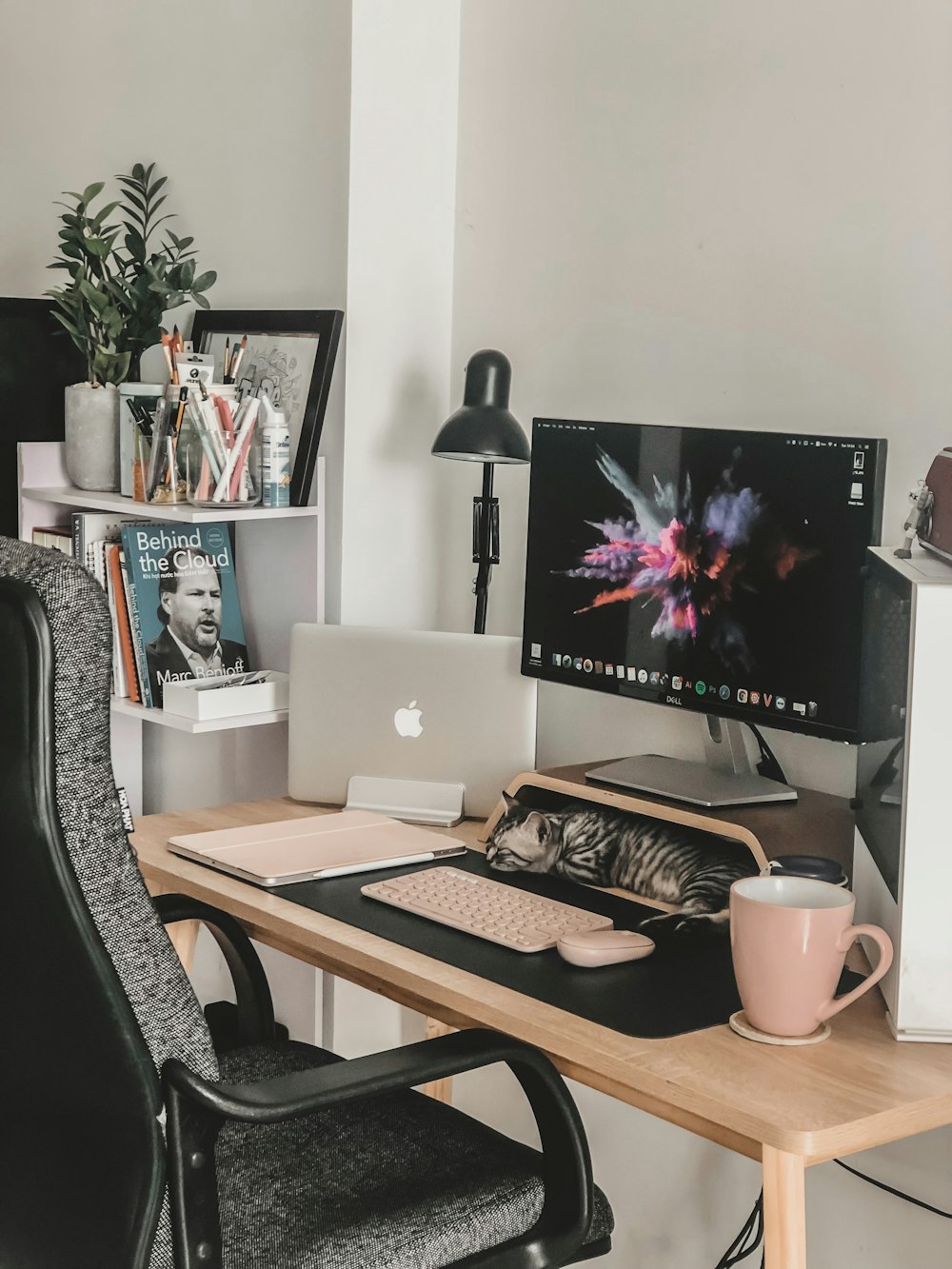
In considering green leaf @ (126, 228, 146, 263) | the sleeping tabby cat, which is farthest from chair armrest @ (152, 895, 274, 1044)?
green leaf @ (126, 228, 146, 263)

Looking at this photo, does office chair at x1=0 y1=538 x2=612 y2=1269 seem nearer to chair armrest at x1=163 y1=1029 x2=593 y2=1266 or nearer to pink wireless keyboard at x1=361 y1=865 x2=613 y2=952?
chair armrest at x1=163 y1=1029 x2=593 y2=1266

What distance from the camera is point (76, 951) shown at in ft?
3.34

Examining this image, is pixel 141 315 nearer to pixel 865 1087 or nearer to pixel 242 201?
pixel 242 201

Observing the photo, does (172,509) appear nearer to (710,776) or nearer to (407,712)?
(407,712)

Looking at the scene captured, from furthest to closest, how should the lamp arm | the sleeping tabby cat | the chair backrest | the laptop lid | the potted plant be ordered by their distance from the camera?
the potted plant < the lamp arm < the laptop lid < the sleeping tabby cat < the chair backrest

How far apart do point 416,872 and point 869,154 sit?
3.22 ft

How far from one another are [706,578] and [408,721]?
18.9 inches

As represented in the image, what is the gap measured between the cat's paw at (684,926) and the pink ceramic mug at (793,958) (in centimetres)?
20

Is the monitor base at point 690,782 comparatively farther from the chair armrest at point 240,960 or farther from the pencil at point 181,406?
the pencil at point 181,406

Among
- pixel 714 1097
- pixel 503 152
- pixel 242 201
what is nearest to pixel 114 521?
pixel 242 201

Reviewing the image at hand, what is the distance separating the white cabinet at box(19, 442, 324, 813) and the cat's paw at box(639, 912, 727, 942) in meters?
0.86

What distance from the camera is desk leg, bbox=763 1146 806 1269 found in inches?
40.6

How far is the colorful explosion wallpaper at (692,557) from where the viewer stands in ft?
5.16

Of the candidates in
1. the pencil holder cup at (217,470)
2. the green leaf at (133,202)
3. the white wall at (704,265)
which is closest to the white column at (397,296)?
the white wall at (704,265)
